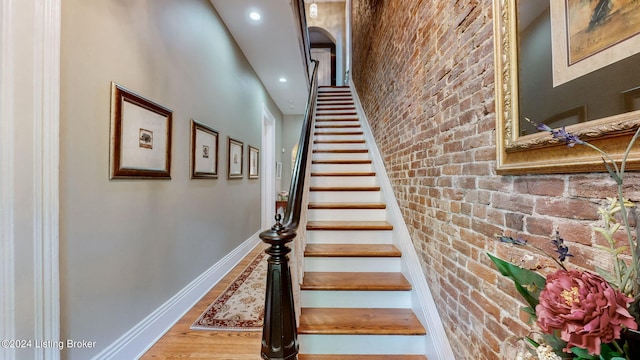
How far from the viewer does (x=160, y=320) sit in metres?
1.83

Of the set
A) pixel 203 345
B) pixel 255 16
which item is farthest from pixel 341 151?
pixel 203 345

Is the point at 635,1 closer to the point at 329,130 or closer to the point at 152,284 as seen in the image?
the point at 152,284

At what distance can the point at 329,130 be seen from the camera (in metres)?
4.22

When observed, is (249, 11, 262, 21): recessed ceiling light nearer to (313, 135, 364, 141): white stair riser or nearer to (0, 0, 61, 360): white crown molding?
(313, 135, 364, 141): white stair riser

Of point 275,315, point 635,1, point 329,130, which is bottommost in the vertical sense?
point 275,315

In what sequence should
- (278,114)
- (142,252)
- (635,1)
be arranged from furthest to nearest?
(278,114) < (142,252) < (635,1)

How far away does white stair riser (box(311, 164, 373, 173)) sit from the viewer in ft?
A: 10.4

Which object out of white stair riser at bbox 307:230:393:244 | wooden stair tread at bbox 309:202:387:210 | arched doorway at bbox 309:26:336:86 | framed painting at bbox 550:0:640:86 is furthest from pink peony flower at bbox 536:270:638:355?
arched doorway at bbox 309:26:336:86

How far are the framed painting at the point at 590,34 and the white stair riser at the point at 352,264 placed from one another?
163 centimetres

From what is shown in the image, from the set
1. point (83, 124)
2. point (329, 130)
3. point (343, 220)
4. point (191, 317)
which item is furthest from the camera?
point (329, 130)

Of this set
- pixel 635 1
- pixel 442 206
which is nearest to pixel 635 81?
pixel 635 1

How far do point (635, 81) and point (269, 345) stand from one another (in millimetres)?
1287

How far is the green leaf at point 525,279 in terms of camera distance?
0.52 metres

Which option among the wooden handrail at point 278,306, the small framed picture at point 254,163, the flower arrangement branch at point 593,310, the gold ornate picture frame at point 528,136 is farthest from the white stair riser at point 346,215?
the flower arrangement branch at point 593,310
